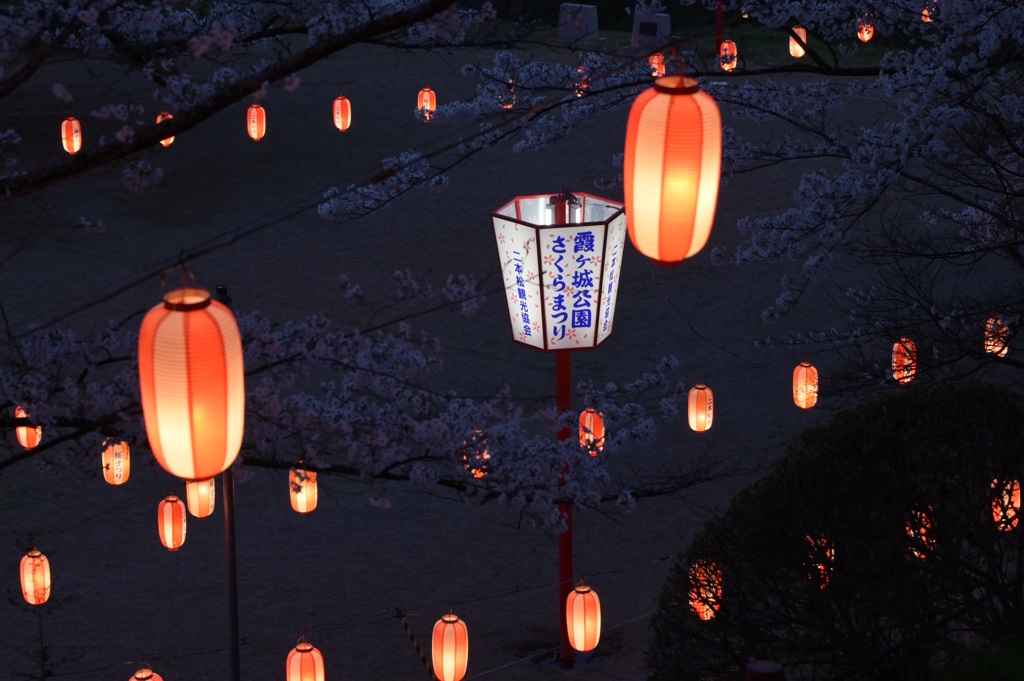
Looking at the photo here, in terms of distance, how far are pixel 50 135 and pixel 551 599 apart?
15.4m

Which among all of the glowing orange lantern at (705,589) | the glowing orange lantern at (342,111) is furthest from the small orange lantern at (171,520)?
the glowing orange lantern at (342,111)

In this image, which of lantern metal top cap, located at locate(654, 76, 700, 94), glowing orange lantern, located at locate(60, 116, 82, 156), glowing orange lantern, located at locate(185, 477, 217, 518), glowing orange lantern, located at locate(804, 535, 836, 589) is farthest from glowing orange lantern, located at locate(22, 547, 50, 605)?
glowing orange lantern, located at locate(60, 116, 82, 156)

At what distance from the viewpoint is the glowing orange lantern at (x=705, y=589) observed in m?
6.00

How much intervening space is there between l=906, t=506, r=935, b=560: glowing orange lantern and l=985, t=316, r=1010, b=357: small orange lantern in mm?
2443

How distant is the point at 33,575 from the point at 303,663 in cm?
235

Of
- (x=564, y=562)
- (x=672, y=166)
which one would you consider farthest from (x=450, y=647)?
(x=672, y=166)

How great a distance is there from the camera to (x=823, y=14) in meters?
8.44

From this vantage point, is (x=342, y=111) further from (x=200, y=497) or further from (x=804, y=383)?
(x=200, y=497)

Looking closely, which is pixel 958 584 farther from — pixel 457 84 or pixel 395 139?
pixel 457 84

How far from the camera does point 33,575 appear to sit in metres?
8.46

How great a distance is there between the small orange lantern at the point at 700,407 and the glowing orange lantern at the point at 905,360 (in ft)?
6.68

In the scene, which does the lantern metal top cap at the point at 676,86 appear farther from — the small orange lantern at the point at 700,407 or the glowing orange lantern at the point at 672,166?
the small orange lantern at the point at 700,407

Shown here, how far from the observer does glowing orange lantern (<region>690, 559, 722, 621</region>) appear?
6004 mm

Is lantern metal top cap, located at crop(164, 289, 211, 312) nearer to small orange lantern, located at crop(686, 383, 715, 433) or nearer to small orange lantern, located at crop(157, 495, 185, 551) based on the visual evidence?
small orange lantern, located at crop(157, 495, 185, 551)
